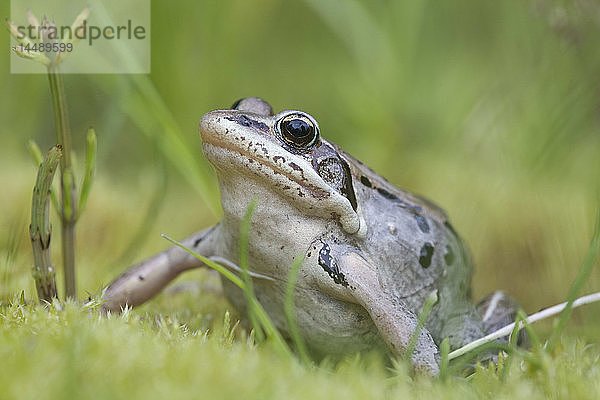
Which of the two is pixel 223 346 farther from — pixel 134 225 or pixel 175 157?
pixel 134 225

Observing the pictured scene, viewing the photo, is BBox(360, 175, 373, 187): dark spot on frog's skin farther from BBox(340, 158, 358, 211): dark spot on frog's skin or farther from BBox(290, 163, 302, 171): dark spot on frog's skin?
BBox(290, 163, 302, 171): dark spot on frog's skin

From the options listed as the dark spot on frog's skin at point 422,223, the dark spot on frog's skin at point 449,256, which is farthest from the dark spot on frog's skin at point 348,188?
the dark spot on frog's skin at point 449,256

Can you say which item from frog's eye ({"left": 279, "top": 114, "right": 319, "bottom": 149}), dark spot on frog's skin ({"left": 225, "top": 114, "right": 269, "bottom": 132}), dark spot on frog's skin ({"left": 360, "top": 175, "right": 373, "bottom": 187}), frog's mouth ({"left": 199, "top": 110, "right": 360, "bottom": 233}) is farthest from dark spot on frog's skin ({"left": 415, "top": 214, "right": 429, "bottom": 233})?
dark spot on frog's skin ({"left": 225, "top": 114, "right": 269, "bottom": 132})

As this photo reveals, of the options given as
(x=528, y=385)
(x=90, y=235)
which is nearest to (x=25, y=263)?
(x=90, y=235)

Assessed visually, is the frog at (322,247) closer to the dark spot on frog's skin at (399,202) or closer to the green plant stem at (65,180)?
the dark spot on frog's skin at (399,202)

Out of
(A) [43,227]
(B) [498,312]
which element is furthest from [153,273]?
(B) [498,312]

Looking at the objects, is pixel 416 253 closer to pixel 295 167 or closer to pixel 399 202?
pixel 399 202
